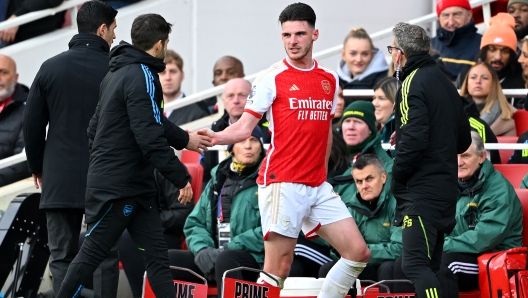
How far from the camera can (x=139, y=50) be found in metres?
6.66

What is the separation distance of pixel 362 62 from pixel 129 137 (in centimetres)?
456

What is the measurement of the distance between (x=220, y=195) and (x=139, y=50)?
2321 mm

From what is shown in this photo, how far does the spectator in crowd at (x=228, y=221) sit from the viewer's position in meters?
8.25

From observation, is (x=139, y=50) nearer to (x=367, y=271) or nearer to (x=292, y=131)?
(x=292, y=131)

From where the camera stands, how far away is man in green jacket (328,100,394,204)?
8516mm

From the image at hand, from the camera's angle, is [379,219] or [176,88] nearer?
[379,219]

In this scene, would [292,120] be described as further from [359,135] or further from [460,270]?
[359,135]

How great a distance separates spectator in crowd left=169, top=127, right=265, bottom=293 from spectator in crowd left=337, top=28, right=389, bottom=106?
7.07 feet

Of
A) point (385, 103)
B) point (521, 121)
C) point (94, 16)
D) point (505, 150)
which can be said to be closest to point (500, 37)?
point (521, 121)

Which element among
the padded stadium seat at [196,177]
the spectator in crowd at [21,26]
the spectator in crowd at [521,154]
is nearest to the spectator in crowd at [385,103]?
the spectator in crowd at [521,154]

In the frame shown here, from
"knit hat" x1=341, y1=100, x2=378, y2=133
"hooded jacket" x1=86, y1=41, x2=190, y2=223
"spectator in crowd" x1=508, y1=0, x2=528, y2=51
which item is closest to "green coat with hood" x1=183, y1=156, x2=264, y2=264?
"knit hat" x1=341, y1=100, x2=378, y2=133

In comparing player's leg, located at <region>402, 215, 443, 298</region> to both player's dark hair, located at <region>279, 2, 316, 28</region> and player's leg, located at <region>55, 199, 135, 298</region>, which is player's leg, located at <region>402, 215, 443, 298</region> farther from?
player's leg, located at <region>55, 199, 135, 298</region>

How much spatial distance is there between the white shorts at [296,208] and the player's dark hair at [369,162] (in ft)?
4.14

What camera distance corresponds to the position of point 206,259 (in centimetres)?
832
